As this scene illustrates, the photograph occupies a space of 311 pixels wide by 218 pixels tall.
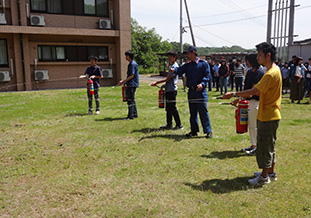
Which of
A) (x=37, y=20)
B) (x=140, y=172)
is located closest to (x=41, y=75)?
(x=37, y=20)

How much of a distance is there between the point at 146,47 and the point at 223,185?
51.4 metres

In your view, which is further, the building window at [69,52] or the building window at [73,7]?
the building window at [69,52]

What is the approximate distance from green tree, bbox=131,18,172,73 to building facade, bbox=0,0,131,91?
27087mm

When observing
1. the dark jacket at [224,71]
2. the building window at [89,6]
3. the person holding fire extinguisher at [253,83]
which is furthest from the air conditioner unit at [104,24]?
the person holding fire extinguisher at [253,83]

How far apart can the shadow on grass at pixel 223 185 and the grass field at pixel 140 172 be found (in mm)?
15

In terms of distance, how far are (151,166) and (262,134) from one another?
2059mm

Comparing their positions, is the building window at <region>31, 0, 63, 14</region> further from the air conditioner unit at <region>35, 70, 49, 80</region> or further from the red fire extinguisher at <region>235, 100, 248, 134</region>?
the red fire extinguisher at <region>235, 100, 248, 134</region>

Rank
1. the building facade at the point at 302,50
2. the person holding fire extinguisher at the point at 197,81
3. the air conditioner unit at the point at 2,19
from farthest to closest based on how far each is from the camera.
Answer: the building facade at the point at 302,50, the air conditioner unit at the point at 2,19, the person holding fire extinguisher at the point at 197,81

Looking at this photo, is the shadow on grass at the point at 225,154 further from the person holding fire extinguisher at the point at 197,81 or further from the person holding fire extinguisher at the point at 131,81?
the person holding fire extinguisher at the point at 131,81

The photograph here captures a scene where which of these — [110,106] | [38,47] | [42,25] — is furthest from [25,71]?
[110,106]

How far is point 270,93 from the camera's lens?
4.25 metres

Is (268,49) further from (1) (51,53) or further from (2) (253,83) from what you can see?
(1) (51,53)

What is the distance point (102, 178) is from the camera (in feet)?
15.9

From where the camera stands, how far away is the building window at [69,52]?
1986 cm
